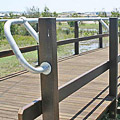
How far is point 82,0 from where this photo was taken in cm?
3659

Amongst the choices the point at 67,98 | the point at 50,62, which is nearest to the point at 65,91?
the point at 50,62

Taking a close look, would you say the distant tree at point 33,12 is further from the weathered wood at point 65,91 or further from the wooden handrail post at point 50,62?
the wooden handrail post at point 50,62

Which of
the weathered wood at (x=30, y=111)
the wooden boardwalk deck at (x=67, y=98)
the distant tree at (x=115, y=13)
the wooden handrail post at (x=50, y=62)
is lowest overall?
the wooden boardwalk deck at (x=67, y=98)

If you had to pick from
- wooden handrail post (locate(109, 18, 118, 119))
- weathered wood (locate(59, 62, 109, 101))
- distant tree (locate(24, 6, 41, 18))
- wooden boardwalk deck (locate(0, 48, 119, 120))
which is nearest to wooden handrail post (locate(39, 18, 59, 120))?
weathered wood (locate(59, 62, 109, 101))

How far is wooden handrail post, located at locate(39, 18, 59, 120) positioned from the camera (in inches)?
70.9

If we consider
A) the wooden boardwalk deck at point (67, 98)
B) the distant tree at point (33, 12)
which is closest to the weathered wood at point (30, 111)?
the wooden boardwalk deck at point (67, 98)

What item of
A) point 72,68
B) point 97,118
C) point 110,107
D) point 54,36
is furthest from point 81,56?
point 54,36

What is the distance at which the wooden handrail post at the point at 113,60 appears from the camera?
3023 millimetres

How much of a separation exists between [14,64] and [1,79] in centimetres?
293

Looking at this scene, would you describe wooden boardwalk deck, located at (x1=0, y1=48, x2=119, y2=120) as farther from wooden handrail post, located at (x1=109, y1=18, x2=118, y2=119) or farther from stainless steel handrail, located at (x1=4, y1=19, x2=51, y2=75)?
stainless steel handrail, located at (x1=4, y1=19, x2=51, y2=75)

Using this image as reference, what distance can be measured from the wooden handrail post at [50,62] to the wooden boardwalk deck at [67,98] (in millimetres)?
705

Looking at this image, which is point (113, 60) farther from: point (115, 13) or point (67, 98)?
point (115, 13)

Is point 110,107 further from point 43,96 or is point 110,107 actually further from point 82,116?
point 43,96

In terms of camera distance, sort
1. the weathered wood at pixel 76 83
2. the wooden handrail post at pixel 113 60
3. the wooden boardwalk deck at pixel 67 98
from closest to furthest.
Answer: the weathered wood at pixel 76 83
the wooden boardwalk deck at pixel 67 98
the wooden handrail post at pixel 113 60
